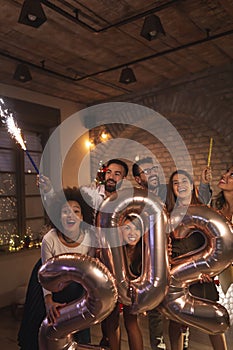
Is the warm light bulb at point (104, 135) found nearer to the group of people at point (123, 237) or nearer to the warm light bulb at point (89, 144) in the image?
the warm light bulb at point (89, 144)

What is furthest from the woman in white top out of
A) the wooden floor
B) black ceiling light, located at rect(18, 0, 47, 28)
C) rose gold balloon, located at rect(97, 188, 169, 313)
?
the wooden floor

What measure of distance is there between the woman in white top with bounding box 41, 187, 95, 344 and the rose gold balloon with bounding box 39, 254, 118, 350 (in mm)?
322

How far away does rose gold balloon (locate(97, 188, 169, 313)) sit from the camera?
1.27 m

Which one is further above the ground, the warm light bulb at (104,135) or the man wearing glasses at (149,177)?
the warm light bulb at (104,135)

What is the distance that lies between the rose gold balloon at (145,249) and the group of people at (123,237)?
8cm

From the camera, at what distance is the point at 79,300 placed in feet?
4.24

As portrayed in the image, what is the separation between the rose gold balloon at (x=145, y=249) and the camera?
1273mm

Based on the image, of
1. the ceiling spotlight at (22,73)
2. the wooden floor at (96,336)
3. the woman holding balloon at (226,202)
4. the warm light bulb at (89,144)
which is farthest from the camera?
the warm light bulb at (89,144)

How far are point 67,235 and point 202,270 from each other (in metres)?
0.68

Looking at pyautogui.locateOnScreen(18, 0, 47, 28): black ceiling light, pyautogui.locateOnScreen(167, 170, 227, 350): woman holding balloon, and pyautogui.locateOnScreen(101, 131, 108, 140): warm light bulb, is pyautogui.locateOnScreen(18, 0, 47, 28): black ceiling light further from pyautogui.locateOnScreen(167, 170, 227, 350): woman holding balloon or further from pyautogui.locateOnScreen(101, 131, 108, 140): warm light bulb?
pyautogui.locateOnScreen(101, 131, 108, 140): warm light bulb

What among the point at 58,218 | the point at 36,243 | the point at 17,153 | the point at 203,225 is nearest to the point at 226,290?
the point at 203,225

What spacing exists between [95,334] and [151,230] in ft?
6.30

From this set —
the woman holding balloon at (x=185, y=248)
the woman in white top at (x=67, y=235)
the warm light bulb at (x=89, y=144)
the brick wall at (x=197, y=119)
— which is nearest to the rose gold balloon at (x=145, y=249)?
the woman in white top at (x=67, y=235)

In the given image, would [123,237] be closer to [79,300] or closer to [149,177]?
[79,300]
